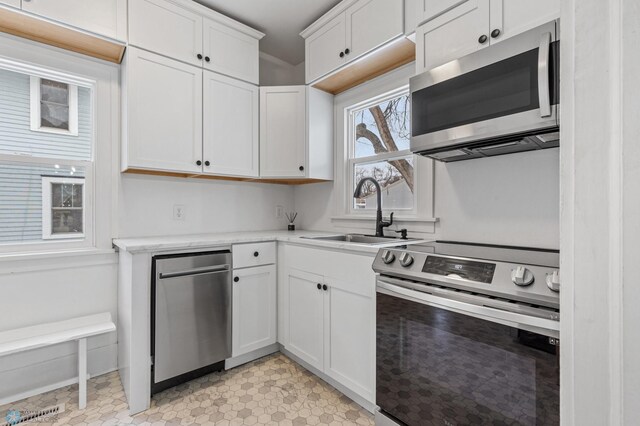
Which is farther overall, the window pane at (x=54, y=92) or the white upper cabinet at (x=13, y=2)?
the window pane at (x=54, y=92)

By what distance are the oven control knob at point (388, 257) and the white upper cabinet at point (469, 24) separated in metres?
1.04

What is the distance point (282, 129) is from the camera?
2.72m

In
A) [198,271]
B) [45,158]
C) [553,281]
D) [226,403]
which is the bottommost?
[226,403]

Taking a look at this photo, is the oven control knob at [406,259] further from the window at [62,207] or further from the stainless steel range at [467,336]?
the window at [62,207]

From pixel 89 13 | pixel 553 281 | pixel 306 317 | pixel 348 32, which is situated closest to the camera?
pixel 553 281

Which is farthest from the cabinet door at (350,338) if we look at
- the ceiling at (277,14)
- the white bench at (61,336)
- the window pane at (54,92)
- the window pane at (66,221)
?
the window pane at (54,92)

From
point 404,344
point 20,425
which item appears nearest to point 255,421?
point 404,344

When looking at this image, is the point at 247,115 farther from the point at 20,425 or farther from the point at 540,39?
the point at 20,425

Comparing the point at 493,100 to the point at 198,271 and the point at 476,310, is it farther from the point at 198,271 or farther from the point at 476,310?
the point at 198,271

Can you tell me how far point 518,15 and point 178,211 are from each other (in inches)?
97.6

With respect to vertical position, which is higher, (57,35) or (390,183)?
(57,35)

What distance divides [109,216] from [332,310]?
1709 mm

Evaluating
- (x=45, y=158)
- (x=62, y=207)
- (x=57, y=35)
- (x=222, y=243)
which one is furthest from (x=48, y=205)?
(x=222, y=243)

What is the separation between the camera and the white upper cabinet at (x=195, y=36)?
6.97ft
